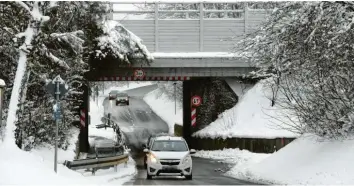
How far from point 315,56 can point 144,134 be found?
42990mm

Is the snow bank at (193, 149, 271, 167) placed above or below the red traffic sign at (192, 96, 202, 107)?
below

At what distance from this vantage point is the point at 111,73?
118ft

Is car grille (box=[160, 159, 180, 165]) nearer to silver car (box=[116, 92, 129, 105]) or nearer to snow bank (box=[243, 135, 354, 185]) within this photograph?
snow bank (box=[243, 135, 354, 185])

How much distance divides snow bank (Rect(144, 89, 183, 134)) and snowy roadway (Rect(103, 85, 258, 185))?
72 cm

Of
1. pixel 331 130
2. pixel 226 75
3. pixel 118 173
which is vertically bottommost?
pixel 118 173

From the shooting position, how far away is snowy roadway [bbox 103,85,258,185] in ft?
68.7

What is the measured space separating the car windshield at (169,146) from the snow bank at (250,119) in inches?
457

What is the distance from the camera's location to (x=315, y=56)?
17.5 m

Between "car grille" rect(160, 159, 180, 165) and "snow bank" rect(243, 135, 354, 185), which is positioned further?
"car grille" rect(160, 159, 180, 165)

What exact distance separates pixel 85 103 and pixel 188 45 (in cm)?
696

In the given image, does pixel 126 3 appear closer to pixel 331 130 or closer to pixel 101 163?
pixel 101 163

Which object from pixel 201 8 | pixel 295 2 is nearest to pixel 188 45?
pixel 201 8

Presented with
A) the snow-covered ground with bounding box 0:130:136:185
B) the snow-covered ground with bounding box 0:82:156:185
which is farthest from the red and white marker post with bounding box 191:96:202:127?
the snow-covered ground with bounding box 0:130:136:185

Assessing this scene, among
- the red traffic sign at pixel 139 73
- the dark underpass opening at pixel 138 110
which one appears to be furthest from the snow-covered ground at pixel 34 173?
the dark underpass opening at pixel 138 110
